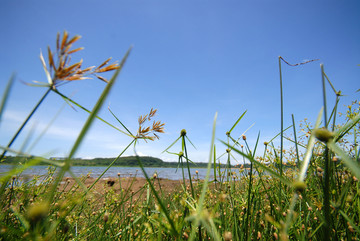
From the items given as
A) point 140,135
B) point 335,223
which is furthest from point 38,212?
point 335,223

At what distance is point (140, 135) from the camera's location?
116 centimetres

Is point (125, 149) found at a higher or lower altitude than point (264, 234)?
higher

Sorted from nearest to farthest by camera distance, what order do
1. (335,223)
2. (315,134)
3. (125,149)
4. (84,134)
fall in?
(84,134) < (315,134) < (335,223) < (125,149)

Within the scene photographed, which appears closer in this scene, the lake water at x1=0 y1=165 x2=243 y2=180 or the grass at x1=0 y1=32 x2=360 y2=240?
the grass at x1=0 y1=32 x2=360 y2=240

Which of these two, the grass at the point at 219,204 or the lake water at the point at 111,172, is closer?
the grass at the point at 219,204

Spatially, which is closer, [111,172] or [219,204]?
[219,204]

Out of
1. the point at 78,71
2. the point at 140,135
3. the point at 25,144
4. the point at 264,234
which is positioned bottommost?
the point at 264,234

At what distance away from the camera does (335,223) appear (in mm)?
828

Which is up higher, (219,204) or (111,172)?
(219,204)

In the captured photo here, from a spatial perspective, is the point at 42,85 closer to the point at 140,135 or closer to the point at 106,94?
the point at 106,94

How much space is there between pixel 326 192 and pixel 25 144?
3.15ft

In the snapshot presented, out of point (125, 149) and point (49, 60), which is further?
point (125, 149)

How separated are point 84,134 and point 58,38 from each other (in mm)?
350

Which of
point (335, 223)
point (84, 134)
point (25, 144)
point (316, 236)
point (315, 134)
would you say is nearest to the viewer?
point (84, 134)
